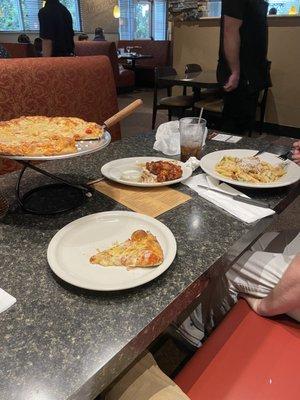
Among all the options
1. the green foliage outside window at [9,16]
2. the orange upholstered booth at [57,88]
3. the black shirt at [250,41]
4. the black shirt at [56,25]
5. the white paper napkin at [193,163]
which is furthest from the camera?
the green foliage outside window at [9,16]

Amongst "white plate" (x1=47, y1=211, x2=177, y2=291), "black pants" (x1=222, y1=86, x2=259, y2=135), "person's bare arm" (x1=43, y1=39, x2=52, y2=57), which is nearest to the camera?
"white plate" (x1=47, y1=211, x2=177, y2=291)

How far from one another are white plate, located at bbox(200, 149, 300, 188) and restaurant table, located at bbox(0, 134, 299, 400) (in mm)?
→ 93

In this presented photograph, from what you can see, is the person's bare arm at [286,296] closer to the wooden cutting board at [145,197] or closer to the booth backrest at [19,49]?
the wooden cutting board at [145,197]

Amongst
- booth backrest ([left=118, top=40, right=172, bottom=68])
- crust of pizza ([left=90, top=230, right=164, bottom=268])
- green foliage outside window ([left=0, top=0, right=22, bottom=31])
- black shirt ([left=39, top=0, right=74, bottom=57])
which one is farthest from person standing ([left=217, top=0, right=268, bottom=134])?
green foliage outside window ([left=0, top=0, right=22, bottom=31])

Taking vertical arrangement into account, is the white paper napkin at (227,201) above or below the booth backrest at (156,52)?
below

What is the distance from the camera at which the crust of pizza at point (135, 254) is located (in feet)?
1.98

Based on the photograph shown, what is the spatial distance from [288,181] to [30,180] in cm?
75

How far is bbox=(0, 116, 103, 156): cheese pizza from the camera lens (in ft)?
2.39

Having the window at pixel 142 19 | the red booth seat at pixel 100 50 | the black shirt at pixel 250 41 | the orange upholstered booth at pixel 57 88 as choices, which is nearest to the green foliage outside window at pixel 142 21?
the window at pixel 142 19

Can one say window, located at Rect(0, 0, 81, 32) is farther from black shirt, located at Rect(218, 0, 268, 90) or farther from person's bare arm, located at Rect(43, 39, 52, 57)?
black shirt, located at Rect(218, 0, 268, 90)

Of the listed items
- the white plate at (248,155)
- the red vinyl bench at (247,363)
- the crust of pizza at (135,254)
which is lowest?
the red vinyl bench at (247,363)

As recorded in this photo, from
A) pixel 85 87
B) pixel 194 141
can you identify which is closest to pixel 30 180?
pixel 194 141

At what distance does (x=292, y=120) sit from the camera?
4109 millimetres

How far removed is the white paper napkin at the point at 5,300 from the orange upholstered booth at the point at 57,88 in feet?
3.58
